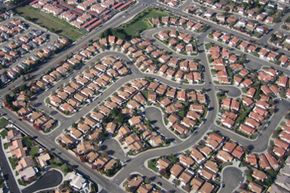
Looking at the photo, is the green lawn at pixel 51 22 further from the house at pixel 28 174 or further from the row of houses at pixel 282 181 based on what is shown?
the row of houses at pixel 282 181

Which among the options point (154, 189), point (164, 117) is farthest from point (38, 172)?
point (164, 117)

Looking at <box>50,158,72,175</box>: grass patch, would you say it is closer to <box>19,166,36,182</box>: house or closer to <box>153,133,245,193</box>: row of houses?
<box>19,166,36,182</box>: house

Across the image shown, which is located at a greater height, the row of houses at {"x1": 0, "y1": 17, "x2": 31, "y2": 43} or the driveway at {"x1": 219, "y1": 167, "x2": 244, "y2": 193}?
the driveway at {"x1": 219, "y1": 167, "x2": 244, "y2": 193}

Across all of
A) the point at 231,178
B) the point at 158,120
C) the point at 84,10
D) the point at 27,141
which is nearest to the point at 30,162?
the point at 27,141

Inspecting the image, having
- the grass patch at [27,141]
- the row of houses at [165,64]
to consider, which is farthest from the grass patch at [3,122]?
the row of houses at [165,64]

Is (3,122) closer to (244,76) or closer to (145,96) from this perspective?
(145,96)

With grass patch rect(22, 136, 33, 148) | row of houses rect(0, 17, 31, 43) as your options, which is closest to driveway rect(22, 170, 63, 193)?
grass patch rect(22, 136, 33, 148)

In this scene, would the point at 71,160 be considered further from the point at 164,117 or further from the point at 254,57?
the point at 254,57
